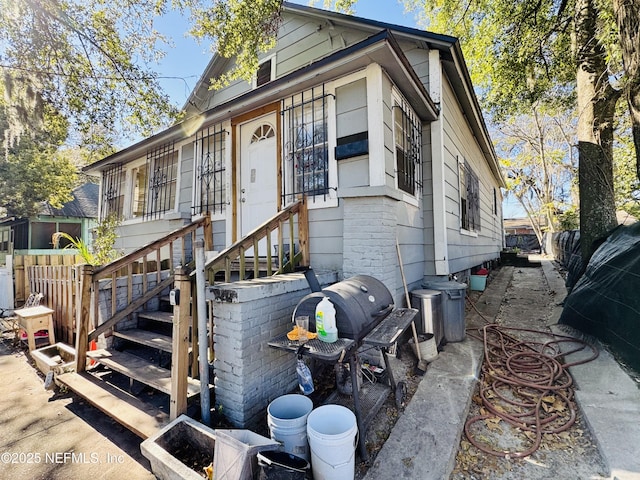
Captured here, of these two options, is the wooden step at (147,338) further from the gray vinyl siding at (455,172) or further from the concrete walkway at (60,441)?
the gray vinyl siding at (455,172)

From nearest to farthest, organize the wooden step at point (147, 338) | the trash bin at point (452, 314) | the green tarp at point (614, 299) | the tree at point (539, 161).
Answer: the green tarp at point (614, 299) → the wooden step at point (147, 338) → the trash bin at point (452, 314) → the tree at point (539, 161)

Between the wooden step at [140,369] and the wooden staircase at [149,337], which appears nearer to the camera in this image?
the wooden staircase at [149,337]

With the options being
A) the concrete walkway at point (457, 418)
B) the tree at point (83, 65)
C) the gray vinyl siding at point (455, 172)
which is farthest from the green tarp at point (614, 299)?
the tree at point (83, 65)

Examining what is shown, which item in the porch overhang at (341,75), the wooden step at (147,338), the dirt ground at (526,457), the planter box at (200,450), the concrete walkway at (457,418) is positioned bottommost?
the dirt ground at (526,457)

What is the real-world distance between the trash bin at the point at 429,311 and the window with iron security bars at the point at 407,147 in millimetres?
1435

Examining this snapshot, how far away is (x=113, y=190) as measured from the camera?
7.13 m

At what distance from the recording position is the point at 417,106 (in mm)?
4227

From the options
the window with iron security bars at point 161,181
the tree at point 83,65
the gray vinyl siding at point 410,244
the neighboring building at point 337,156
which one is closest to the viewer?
the neighboring building at point 337,156

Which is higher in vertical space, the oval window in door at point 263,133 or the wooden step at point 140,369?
the oval window in door at point 263,133

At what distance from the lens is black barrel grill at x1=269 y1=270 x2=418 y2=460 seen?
72.5 inches

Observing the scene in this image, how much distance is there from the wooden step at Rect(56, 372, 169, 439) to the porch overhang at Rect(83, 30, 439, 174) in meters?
3.66

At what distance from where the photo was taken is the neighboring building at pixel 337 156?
326 centimetres

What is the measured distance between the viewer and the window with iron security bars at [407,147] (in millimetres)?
3848

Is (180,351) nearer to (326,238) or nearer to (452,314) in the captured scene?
(326,238)
